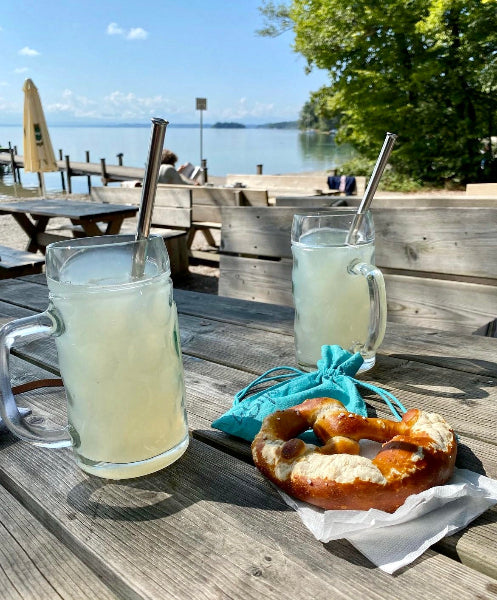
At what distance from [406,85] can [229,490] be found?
1429 centimetres

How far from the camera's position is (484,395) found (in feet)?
3.56

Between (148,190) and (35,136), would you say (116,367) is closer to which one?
(148,190)

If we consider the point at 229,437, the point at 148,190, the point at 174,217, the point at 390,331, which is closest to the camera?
the point at 148,190

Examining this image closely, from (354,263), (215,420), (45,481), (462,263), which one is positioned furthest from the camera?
(462,263)

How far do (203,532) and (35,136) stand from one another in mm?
8701

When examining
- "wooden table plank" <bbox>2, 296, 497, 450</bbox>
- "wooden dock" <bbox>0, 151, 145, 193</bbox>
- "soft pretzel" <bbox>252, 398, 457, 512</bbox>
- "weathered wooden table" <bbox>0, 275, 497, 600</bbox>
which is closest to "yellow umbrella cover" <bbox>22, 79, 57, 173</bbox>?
"wooden table plank" <bbox>2, 296, 497, 450</bbox>

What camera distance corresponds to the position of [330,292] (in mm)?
1187

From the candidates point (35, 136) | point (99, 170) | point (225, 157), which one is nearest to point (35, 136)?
point (35, 136)

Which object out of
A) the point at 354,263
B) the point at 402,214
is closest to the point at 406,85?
the point at 402,214

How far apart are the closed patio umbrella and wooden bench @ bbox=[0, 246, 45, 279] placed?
12.9 ft

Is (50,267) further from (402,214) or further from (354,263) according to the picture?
(402,214)

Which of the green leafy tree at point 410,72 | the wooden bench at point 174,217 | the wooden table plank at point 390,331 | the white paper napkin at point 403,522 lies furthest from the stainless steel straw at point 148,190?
the green leafy tree at point 410,72

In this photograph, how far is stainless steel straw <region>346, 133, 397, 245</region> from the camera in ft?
3.68

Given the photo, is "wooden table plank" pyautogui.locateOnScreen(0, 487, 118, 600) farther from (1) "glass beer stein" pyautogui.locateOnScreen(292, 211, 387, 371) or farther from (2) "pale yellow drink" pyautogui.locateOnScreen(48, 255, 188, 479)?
(1) "glass beer stein" pyautogui.locateOnScreen(292, 211, 387, 371)
